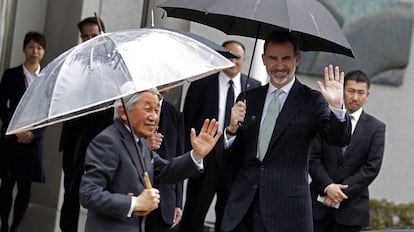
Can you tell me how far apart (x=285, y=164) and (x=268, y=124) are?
0.28m

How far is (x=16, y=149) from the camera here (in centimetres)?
1084

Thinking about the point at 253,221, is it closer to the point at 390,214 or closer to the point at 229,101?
the point at 229,101

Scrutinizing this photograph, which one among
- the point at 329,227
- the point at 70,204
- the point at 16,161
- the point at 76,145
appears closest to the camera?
the point at 329,227

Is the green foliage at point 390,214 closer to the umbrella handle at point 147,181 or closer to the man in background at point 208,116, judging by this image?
the man in background at point 208,116

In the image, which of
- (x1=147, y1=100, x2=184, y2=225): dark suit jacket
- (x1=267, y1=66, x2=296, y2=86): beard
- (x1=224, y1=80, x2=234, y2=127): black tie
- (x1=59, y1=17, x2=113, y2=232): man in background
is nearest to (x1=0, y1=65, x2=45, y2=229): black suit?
(x1=59, y1=17, x2=113, y2=232): man in background

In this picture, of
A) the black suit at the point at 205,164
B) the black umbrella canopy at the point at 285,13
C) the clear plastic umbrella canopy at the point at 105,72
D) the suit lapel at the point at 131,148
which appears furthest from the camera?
the black suit at the point at 205,164

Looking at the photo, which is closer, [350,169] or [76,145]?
[350,169]

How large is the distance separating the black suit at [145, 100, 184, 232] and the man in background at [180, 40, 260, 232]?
0.83m

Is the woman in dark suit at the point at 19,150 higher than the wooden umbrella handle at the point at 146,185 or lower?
higher

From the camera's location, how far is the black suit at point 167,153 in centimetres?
852

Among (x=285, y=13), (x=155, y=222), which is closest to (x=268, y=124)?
(x=285, y=13)

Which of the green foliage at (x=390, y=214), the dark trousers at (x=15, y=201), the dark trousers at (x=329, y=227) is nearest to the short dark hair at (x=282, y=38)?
the dark trousers at (x=329, y=227)

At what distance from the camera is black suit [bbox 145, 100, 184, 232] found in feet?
27.9

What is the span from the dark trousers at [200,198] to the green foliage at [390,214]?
2.98 metres
